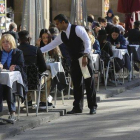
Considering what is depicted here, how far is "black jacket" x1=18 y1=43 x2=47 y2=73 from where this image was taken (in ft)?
41.4

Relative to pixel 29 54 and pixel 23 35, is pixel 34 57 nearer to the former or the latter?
pixel 29 54

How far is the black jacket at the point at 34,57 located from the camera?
12625mm

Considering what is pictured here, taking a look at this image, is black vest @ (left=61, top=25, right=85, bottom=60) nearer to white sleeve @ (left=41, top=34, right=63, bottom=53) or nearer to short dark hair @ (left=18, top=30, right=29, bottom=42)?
white sleeve @ (left=41, top=34, right=63, bottom=53)

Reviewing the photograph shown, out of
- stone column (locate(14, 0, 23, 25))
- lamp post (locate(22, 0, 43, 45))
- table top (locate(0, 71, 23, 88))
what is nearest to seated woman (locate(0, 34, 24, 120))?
table top (locate(0, 71, 23, 88))

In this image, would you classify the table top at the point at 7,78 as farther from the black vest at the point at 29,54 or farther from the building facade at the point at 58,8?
the building facade at the point at 58,8

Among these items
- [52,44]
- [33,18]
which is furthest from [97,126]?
[33,18]

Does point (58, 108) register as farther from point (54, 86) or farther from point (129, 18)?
point (129, 18)

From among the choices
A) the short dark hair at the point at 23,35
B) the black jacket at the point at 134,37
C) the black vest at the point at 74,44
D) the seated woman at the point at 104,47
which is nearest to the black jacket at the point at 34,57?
the short dark hair at the point at 23,35

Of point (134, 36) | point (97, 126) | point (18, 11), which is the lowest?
point (97, 126)

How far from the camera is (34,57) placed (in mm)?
12633

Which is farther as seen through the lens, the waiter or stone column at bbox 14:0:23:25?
stone column at bbox 14:0:23:25

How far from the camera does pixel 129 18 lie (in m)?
25.6

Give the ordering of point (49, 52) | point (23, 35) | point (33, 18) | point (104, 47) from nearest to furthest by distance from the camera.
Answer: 1. point (23, 35)
2. point (49, 52)
3. point (33, 18)
4. point (104, 47)

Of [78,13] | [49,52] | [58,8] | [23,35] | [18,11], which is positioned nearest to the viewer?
[23,35]
